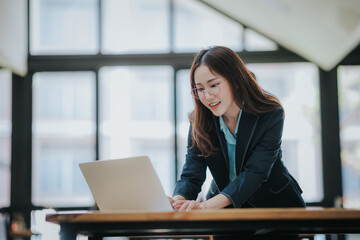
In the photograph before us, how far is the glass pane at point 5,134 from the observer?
546 centimetres

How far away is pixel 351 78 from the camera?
539 cm

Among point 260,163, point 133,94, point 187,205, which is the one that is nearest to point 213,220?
point 187,205

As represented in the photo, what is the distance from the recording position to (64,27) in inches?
225

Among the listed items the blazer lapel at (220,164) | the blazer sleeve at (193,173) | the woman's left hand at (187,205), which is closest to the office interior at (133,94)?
the blazer sleeve at (193,173)

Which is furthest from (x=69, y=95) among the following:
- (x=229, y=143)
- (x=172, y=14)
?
(x=229, y=143)

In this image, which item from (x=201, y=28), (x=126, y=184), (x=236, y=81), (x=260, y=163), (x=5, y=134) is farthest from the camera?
(x=201, y=28)

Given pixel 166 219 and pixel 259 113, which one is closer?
pixel 166 219

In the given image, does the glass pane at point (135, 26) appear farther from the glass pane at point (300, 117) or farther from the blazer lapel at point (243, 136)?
the blazer lapel at point (243, 136)

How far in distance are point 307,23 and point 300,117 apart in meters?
1.28

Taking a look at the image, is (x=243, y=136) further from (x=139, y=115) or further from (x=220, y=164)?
(x=139, y=115)

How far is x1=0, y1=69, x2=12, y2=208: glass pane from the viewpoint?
215 inches

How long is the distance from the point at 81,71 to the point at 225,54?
414 cm

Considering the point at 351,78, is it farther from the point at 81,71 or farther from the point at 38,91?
the point at 38,91

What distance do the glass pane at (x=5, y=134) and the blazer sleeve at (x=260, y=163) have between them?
175 inches
